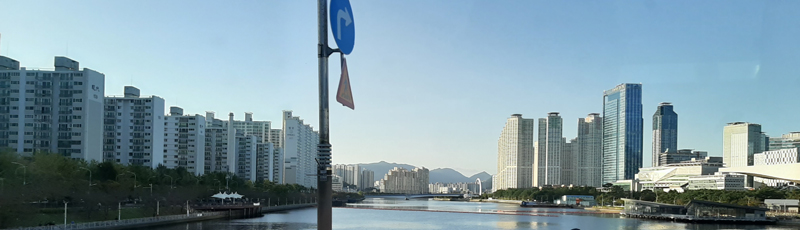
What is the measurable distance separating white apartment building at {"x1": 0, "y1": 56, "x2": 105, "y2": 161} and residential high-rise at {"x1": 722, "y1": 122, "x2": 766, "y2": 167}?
79.6 metres

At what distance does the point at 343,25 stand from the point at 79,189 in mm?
28861

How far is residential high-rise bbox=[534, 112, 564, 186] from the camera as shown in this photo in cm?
13125

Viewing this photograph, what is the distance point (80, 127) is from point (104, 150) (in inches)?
354

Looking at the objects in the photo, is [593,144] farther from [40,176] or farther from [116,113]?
[40,176]

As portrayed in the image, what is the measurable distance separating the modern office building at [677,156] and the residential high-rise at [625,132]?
3.94 metres

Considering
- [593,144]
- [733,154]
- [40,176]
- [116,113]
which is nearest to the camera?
[40,176]

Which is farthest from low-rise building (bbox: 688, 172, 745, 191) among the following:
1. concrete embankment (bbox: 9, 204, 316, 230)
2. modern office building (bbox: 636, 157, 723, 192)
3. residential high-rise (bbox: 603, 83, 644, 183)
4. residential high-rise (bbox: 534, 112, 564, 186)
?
concrete embankment (bbox: 9, 204, 316, 230)

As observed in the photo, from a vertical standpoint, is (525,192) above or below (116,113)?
below

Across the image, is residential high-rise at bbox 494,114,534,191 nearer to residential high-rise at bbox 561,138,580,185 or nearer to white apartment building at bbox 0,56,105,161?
residential high-rise at bbox 561,138,580,185

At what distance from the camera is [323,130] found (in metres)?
5.97

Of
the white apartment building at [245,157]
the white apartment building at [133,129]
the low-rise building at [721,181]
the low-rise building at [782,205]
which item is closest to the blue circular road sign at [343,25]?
the white apartment building at [133,129]

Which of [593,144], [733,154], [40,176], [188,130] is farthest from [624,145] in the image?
[40,176]

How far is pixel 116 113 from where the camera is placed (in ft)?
176

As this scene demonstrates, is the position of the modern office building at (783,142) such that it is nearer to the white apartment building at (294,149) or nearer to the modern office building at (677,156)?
the modern office building at (677,156)
